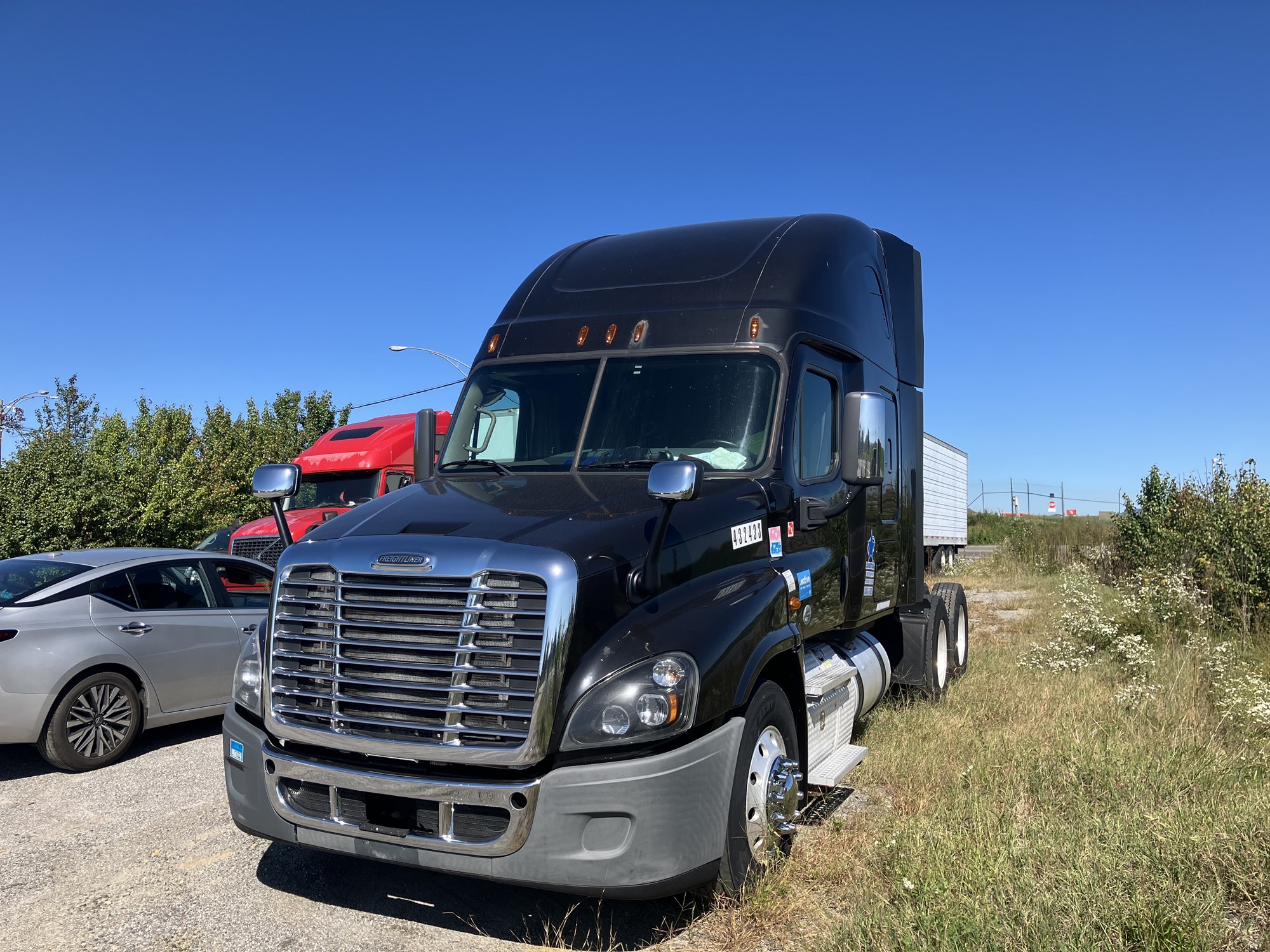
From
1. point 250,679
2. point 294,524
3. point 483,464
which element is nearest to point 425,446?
point 483,464

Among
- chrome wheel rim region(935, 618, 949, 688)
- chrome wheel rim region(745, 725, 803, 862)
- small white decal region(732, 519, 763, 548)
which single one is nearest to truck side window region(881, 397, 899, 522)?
chrome wheel rim region(935, 618, 949, 688)

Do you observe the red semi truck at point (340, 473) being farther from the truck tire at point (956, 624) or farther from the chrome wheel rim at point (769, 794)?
the chrome wheel rim at point (769, 794)

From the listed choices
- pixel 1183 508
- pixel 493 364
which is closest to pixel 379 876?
pixel 493 364

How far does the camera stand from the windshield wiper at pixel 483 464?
5.38m

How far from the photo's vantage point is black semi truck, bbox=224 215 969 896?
3.79 m

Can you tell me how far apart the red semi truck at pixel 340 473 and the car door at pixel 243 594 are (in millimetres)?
4577

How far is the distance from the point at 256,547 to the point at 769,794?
35.6ft

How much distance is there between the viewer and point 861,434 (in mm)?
5594

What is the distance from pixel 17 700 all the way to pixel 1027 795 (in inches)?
255

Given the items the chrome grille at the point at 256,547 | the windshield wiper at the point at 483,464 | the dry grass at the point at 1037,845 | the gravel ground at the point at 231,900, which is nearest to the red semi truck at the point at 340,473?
the chrome grille at the point at 256,547

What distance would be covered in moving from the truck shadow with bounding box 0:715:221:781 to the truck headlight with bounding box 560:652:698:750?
504cm

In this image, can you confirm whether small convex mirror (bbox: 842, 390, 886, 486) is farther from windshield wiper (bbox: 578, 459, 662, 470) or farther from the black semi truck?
windshield wiper (bbox: 578, 459, 662, 470)

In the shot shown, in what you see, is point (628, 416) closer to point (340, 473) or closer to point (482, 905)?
point (482, 905)

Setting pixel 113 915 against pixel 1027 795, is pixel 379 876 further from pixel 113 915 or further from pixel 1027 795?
pixel 1027 795
